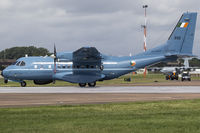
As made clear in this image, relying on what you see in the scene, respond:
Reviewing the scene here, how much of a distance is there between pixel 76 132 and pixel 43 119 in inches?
113

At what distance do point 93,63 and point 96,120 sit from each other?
2091 cm

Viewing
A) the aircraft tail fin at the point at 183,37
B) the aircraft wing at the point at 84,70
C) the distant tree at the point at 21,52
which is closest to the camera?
the aircraft wing at the point at 84,70

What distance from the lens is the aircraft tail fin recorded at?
32656 millimetres

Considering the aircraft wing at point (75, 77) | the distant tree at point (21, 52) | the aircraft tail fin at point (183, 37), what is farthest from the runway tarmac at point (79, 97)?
the distant tree at point (21, 52)

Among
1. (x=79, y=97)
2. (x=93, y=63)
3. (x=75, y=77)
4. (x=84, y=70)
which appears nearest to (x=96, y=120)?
(x=79, y=97)

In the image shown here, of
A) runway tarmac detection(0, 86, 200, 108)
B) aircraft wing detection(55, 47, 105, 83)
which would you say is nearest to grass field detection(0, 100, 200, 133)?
runway tarmac detection(0, 86, 200, 108)

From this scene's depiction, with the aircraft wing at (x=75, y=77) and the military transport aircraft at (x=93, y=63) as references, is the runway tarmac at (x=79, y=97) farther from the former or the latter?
the military transport aircraft at (x=93, y=63)

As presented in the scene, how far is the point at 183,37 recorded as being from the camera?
32.8 m

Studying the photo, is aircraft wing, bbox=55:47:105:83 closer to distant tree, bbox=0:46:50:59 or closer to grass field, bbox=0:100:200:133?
grass field, bbox=0:100:200:133

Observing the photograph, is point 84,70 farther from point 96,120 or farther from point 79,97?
point 96,120

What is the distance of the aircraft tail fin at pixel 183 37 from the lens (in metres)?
32.7

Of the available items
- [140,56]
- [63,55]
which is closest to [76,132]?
[63,55]

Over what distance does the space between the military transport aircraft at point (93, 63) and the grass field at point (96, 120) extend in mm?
16994

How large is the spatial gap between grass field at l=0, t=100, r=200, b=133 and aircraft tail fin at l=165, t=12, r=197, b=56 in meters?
18.8
